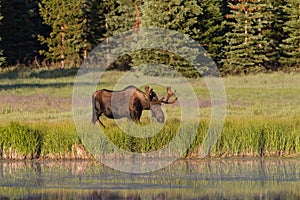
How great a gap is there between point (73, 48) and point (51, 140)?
27145mm

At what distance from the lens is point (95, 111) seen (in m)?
20.5

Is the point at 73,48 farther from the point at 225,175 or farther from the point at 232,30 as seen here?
the point at 225,175

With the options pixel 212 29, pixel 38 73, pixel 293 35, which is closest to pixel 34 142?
pixel 38 73

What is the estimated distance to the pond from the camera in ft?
45.0

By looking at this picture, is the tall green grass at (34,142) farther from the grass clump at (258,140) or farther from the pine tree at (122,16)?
the pine tree at (122,16)

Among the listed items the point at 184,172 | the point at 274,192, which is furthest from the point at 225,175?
the point at 274,192

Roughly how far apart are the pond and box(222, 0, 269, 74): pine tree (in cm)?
2386

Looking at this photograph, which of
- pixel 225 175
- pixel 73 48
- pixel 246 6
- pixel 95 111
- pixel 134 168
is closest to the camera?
pixel 225 175

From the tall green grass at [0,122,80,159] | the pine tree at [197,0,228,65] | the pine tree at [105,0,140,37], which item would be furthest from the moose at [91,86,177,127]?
the pine tree at [105,0,140,37]

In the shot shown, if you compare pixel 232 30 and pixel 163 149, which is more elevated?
pixel 232 30

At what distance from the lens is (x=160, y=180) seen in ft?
50.1

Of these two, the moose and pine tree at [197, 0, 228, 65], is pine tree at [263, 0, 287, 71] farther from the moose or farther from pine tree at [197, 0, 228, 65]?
the moose

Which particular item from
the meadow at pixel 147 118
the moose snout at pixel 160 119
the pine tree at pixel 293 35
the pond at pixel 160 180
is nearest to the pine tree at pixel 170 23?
the meadow at pixel 147 118

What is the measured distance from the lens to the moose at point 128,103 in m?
19.7
